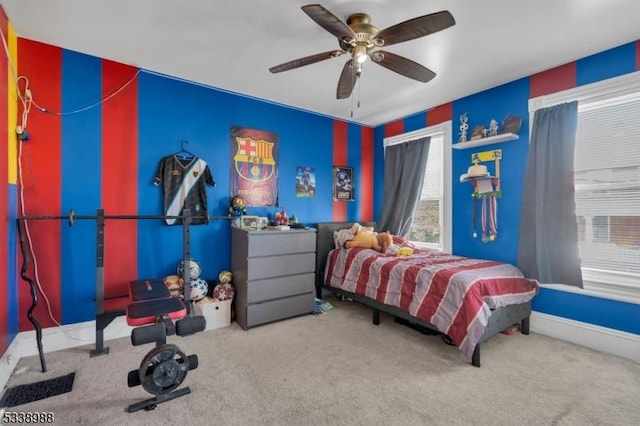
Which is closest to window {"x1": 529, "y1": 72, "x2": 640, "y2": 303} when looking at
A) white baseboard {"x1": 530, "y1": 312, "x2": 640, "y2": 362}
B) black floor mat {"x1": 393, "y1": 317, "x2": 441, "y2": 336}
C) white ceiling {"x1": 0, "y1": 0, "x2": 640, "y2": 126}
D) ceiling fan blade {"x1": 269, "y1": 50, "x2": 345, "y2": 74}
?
white baseboard {"x1": 530, "y1": 312, "x2": 640, "y2": 362}

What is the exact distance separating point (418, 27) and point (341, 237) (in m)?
2.57

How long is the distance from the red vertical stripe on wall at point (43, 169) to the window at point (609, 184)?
4.57 meters

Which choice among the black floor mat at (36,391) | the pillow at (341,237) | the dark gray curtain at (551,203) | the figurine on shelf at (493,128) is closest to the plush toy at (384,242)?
the pillow at (341,237)

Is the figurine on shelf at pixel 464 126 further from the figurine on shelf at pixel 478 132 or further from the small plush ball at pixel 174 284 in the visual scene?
the small plush ball at pixel 174 284

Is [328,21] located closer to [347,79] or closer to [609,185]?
[347,79]

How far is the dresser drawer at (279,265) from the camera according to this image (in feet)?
9.65

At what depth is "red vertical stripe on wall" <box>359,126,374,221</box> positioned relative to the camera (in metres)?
4.67

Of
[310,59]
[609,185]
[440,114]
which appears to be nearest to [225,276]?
[310,59]

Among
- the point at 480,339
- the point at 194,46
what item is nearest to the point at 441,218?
the point at 480,339

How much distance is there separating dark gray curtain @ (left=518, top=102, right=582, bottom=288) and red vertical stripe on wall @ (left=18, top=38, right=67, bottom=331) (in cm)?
435

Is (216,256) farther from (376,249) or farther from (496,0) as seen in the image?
(496,0)

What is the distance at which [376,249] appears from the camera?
3.50 metres

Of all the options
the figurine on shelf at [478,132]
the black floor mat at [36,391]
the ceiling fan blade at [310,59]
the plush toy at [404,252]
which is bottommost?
the black floor mat at [36,391]

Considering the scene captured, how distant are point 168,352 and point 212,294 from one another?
139 cm
